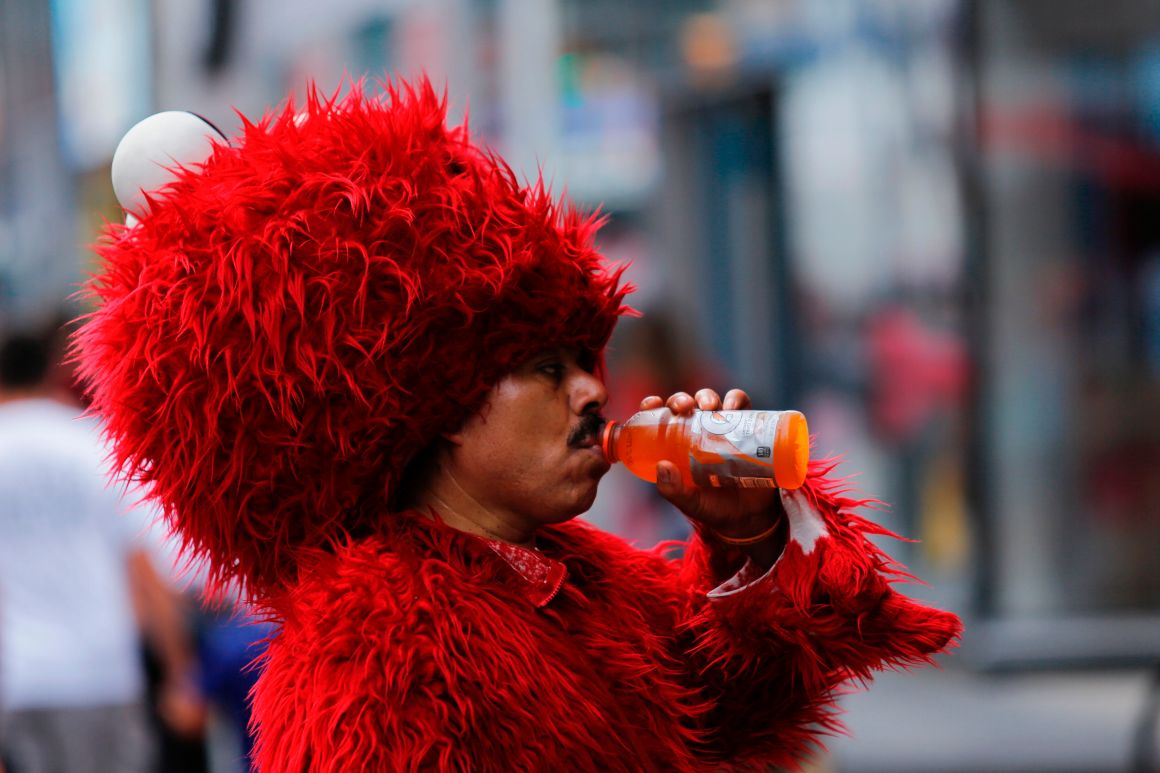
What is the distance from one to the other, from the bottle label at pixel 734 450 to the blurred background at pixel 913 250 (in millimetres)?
2280

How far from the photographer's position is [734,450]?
5.32 feet

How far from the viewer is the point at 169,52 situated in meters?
4.95

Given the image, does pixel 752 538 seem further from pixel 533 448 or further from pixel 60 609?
pixel 60 609

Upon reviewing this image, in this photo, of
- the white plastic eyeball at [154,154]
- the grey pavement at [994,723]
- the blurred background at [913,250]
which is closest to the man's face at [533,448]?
the white plastic eyeball at [154,154]

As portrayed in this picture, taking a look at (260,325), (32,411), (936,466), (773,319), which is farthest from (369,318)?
(936,466)

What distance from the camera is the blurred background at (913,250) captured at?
559 cm

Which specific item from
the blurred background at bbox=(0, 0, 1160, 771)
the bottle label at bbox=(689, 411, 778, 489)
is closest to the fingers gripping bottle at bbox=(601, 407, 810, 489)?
the bottle label at bbox=(689, 411, 778, 489)

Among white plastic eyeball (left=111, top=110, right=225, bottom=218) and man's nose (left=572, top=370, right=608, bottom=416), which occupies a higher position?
white plastic eyeball (left=111, top=110, right=225, bottom=218)

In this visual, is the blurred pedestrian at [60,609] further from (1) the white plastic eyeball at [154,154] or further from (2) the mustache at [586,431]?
(2) the mustache at [586,431]

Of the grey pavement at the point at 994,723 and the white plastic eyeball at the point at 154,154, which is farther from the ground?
the white plastic eyeball at the point at 154,154

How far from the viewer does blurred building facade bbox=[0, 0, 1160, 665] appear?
5637 millimetres

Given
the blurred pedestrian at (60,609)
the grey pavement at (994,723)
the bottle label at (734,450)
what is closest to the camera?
the bottle label at (734,450)

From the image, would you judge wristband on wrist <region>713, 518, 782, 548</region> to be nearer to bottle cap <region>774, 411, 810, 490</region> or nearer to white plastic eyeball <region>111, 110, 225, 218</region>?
bottle cap <region>774, 411, 810, 490</region>

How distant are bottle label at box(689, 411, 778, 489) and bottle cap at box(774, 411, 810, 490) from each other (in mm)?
10
